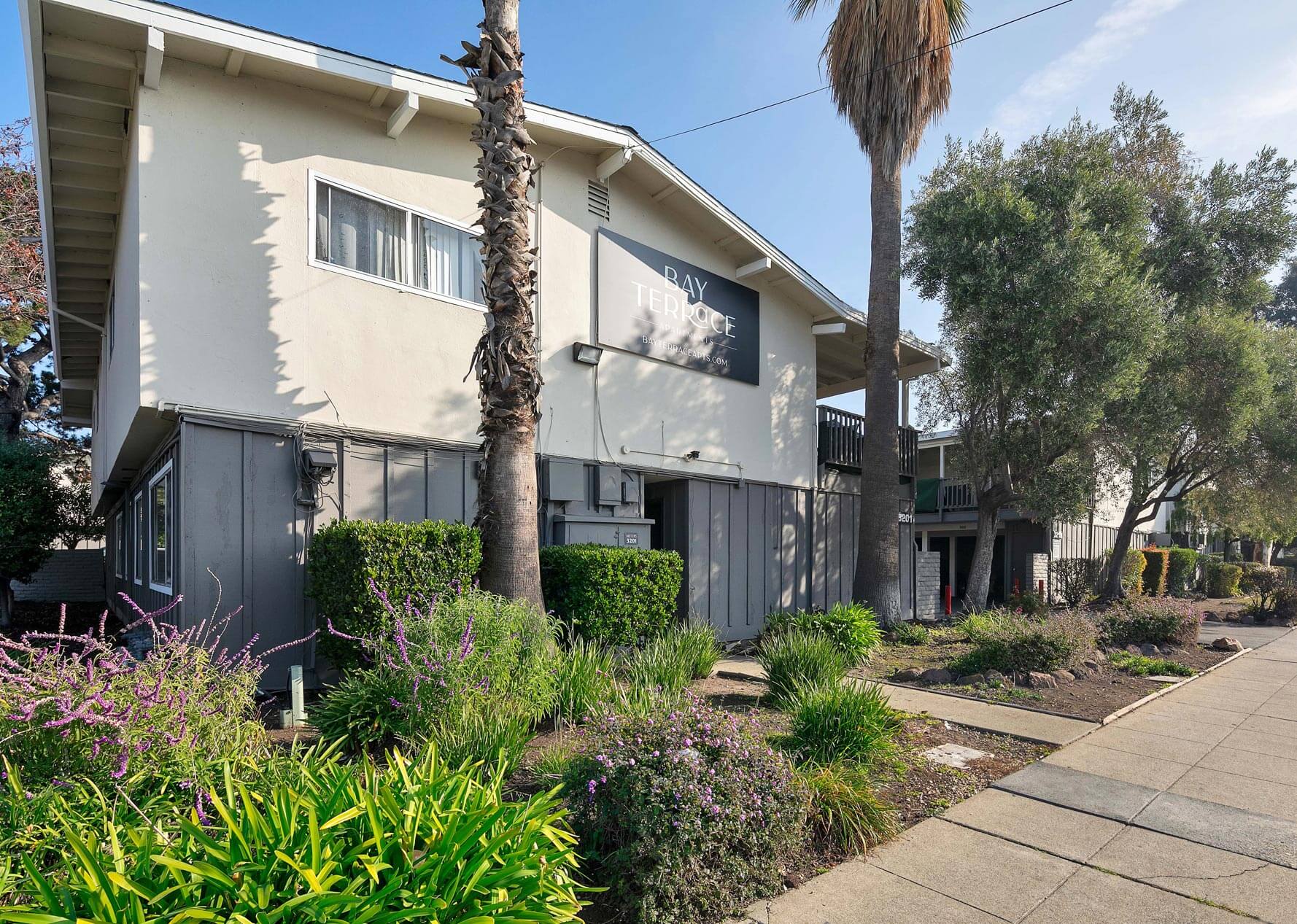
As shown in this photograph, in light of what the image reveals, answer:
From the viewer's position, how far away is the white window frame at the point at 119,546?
14.5 metres

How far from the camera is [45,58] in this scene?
292 inches

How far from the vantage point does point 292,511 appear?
7965 millimetres

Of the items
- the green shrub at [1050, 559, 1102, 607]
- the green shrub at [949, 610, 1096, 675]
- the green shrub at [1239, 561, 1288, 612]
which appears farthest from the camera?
the green shrub at [1050, 559, 1102, 607]

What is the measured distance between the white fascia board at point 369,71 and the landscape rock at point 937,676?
733 centimetres

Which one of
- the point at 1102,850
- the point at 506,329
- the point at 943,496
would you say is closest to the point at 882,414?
the point at 506,329

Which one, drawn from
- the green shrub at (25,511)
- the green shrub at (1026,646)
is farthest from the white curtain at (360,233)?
the green shrub at (25,511)

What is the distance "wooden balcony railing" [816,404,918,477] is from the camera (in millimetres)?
15133

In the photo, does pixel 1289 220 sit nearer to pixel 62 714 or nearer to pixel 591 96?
pixel 591 96

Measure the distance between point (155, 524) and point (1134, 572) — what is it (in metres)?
24.2

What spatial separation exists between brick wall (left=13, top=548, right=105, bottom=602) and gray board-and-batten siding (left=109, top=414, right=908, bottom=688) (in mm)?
8677

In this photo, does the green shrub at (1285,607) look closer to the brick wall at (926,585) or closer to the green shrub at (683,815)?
the brick wall at (926,585)

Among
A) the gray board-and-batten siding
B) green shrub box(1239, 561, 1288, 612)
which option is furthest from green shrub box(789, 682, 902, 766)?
green shrub box(1239, 561, 1288, 612)

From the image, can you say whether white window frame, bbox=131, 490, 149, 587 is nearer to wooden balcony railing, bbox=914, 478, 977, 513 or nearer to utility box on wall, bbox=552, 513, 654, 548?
utility box on wall, bbox=552, 513, 654, 548

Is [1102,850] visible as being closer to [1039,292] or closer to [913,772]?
[913,772]
